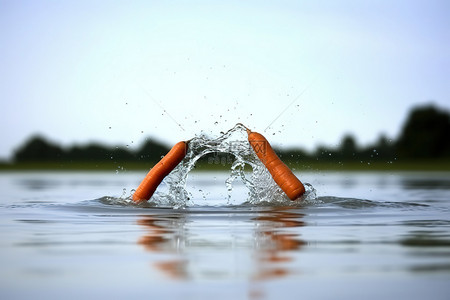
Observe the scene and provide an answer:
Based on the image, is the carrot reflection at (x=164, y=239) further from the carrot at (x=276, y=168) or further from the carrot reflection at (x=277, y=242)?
the carrot at (x=276, y=168)

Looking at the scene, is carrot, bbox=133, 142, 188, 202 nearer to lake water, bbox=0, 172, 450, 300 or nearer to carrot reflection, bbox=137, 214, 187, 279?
lake water, bbox=0, 172, 450, 300

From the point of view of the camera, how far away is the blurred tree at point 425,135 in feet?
347

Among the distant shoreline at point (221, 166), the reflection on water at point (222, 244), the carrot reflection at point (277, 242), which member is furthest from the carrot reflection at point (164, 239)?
the distant shoreline at point (221, 166)

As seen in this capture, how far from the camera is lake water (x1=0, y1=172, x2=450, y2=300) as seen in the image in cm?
641

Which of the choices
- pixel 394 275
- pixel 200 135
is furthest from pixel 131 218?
pixel 394 275

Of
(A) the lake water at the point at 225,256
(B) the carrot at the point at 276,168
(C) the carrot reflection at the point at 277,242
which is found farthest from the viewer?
(B) the carrot at the point at 276,168

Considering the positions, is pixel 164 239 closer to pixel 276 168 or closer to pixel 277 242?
pixel 277 242

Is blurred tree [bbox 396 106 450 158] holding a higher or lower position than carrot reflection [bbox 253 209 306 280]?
higher

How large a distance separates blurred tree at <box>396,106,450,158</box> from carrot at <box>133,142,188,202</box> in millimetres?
90684

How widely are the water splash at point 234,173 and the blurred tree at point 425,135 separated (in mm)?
89634

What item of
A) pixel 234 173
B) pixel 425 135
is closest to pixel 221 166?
pixel 425 135

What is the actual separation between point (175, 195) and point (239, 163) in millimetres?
1449

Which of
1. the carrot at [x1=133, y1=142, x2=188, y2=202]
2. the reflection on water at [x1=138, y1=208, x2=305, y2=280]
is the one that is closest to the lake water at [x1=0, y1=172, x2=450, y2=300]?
the reflection on water at [x1=138, y1=208, x2=305, y2=280]

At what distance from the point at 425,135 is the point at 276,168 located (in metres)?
95.5
